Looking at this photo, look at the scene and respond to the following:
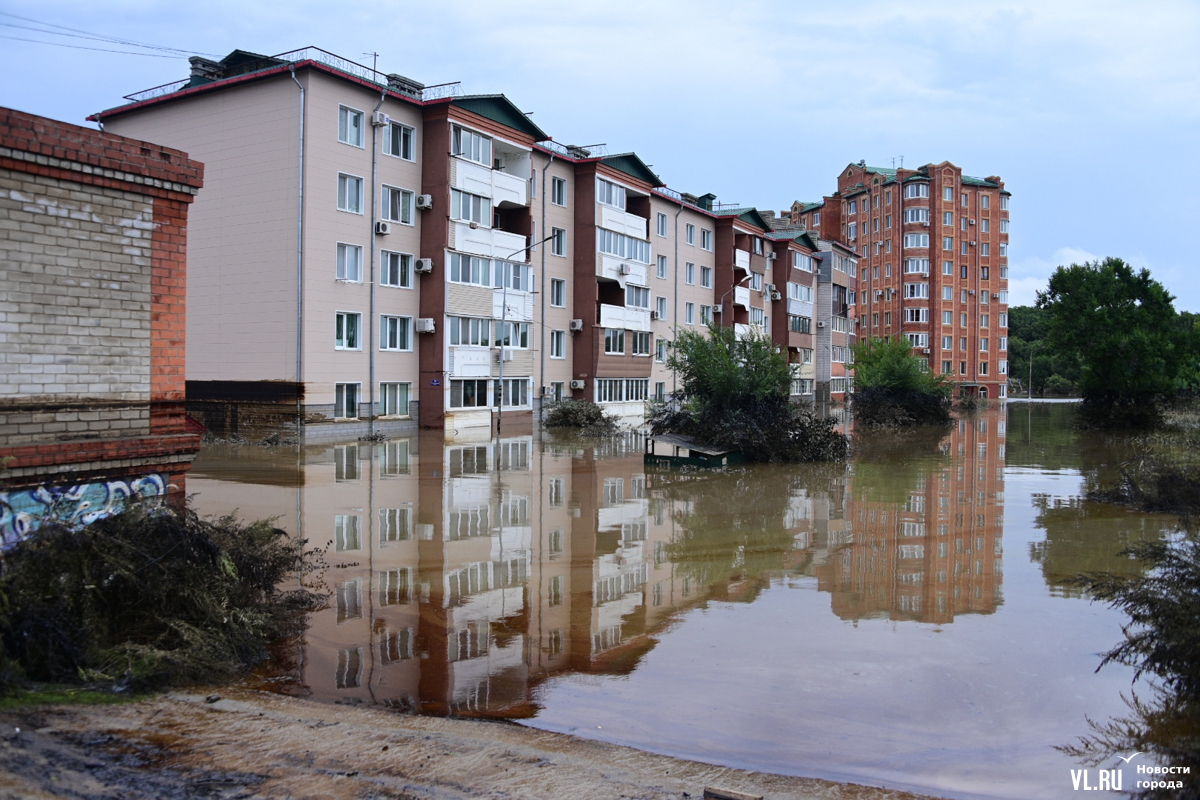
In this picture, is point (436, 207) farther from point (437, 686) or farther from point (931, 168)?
point (931, 168)

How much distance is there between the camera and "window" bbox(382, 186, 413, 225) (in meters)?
34.6

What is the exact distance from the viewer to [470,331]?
37.4 m

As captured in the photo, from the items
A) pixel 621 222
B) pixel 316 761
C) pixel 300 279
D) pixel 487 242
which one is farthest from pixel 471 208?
pixel 316 761

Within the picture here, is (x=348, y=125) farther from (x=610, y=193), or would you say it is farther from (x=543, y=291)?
(x=610, y=193)

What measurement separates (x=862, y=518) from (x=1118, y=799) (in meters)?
11.3

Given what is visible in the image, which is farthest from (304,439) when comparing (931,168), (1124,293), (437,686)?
(931,168)

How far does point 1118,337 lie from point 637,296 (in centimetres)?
2545

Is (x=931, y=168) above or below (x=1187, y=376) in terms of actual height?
above

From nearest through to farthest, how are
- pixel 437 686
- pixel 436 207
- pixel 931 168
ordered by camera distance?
pixel 437 686 → pixel 436 207 → pixel 931 168

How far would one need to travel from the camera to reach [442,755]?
5.75m

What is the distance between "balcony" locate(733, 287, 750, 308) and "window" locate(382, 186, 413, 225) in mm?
30506

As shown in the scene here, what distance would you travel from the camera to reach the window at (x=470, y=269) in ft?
119

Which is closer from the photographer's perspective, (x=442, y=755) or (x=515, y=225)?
(x=442, y=755)

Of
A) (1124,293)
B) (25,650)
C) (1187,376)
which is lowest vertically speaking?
(25,650)
